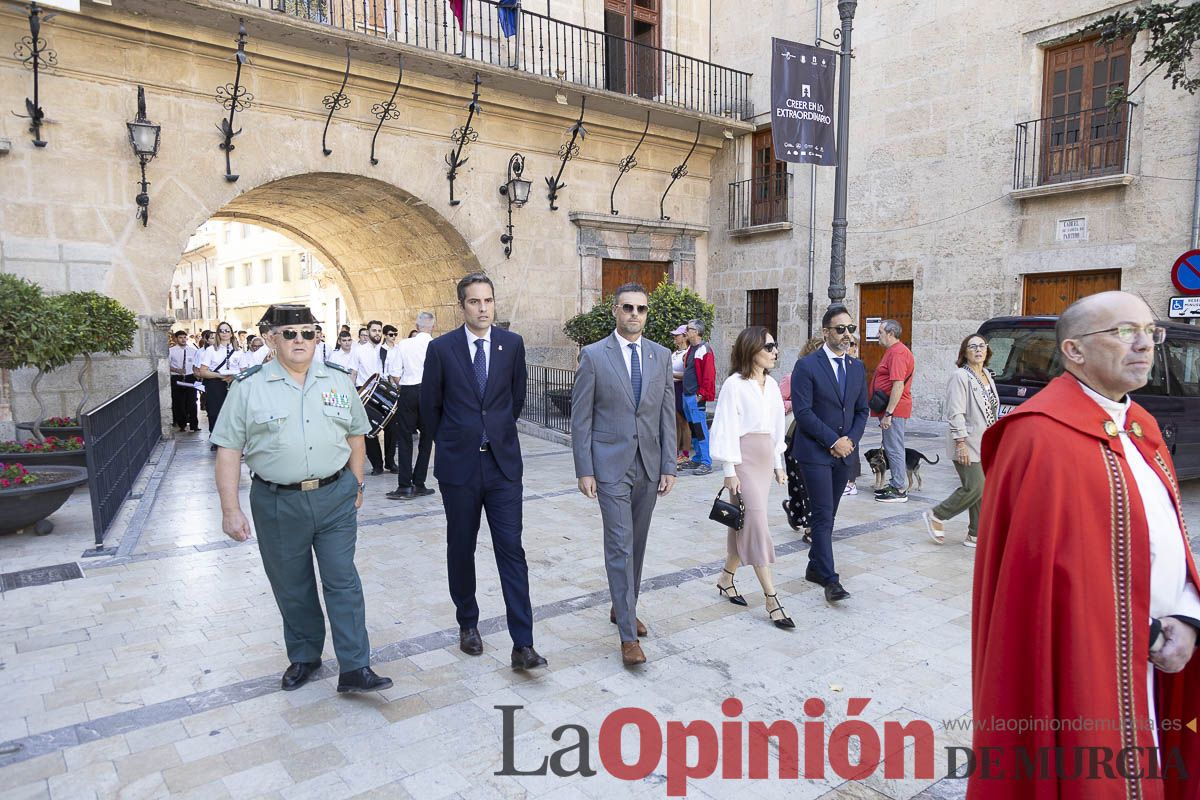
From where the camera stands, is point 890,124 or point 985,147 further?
point 890,124

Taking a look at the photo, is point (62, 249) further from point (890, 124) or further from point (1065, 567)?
point (890, 124)

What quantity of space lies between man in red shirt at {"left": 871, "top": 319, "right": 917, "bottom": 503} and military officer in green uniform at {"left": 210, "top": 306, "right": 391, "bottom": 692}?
5.76 metres

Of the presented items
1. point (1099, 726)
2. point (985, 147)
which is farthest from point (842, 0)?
point (1099, 726)

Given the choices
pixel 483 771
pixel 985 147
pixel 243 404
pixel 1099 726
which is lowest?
pixel 483 771

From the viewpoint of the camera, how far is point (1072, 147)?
37.4ft

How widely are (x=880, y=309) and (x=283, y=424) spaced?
12.8 m

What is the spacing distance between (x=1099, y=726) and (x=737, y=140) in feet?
52.6

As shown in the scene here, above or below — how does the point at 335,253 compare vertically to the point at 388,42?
below

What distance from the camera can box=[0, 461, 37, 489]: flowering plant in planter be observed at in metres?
6.05

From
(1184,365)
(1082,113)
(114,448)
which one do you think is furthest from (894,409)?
(114,448)

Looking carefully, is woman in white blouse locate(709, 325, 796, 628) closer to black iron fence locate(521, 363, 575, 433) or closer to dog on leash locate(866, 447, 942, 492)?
dog on leash locate(866, 447, 942, 492)

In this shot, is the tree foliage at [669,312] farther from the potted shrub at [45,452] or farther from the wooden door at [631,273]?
the potted shrub at [45,452]

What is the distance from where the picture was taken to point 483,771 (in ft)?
9.79

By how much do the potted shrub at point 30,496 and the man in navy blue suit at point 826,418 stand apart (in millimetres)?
5653
